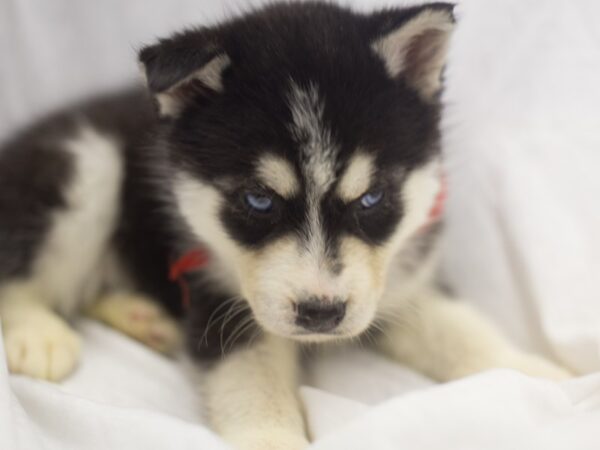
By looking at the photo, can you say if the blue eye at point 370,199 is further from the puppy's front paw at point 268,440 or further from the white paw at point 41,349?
the white paw at point 41,349

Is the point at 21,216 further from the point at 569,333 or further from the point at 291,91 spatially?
the point at 569,333

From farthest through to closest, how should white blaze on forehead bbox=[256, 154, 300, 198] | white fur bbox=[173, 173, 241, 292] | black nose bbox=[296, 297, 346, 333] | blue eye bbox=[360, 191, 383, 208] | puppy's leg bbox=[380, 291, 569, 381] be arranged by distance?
puppy's leg bbox=[380, 291, 569, 381]
white fur bbox=[173, 173, 241, 292]
blue eye bbox=[360, 191, 383, 208]
white blaze on forehead bbox=[256, 154, 300, 198]
black nose bbox=[296, 297, 346, 333]

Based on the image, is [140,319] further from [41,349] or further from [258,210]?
[258,210]

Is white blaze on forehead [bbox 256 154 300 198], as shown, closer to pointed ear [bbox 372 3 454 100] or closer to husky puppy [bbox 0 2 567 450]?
husky puppy [bbox 0 2 567 450]

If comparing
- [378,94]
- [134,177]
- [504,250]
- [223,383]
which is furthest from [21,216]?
[504,250]

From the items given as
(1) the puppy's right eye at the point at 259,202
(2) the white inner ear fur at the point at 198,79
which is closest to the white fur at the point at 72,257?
(2) the white inner ear fur at the point at 198,79

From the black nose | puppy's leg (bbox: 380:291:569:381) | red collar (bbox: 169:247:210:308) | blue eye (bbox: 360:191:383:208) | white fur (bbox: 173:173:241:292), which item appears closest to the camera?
the black nose

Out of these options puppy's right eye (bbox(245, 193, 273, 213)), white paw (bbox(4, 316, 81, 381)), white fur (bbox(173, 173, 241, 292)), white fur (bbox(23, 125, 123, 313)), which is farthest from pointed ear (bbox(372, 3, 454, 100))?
white paw (bbox(4, 316, 81, 381))

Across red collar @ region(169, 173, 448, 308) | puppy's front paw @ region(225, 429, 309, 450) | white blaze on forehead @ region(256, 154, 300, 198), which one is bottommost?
puppy's front paw @ region(225, 429, 309, 450)
